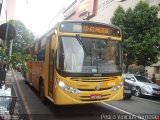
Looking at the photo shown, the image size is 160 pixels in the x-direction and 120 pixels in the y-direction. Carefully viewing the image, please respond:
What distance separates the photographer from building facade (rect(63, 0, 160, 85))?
147 feet

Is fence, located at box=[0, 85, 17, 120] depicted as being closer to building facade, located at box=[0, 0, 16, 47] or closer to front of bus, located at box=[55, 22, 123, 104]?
front of bus, located at box=[55, 22, 123, 104]

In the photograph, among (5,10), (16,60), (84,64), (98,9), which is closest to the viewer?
(16,60)

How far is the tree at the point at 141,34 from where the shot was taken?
25844 mm

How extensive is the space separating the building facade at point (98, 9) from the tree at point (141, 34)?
9.20 meters

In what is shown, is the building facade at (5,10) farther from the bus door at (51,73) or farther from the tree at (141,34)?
the tree at (141,34)

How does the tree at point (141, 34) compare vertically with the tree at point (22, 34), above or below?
below

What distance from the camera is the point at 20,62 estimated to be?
9.48 m

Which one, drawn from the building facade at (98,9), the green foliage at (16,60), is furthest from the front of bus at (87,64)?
the building facade at (98,9)

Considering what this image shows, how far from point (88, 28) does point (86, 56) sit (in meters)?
1.10

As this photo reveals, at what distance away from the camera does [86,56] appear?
1060 cm

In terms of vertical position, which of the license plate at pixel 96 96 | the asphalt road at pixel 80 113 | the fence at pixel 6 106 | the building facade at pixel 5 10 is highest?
the building facade at pixel 5 10

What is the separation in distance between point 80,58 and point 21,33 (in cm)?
5247

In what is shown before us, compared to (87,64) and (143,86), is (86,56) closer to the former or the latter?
(87,64)

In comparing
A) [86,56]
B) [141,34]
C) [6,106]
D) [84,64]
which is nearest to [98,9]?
[141,34]
